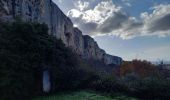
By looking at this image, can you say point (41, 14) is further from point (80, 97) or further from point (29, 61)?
point (80, 97)

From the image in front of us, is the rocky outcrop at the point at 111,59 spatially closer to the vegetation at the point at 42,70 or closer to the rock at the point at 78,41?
the rock at the point at 78,41

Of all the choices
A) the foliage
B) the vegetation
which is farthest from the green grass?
the foliage

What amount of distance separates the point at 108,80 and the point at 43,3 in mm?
12458

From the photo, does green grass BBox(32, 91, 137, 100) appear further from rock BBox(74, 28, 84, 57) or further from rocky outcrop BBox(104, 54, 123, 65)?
rocky outcrop BBox(104, 54, 123, 65)

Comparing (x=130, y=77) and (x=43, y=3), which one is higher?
(x=43, y=3)

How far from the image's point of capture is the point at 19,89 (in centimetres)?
1440

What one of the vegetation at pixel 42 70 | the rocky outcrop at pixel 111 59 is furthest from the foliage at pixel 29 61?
the rocky outcrop at pixel 111 59

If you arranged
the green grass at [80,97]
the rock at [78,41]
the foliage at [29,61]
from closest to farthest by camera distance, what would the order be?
the foliage at [29,61] → the green grass at [80,97] → the rock at [78,41]

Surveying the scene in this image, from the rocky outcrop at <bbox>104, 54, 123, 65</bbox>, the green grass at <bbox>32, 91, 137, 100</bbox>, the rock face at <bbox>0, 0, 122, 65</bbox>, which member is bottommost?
the green grass at <bbox>32, 91, 137, 100</bbox>

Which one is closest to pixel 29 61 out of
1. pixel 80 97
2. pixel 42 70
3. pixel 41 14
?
pixel 42 70

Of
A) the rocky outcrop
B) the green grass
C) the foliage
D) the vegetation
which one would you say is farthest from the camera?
the rocky outcrop

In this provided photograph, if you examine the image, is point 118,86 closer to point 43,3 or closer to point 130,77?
point 130,77

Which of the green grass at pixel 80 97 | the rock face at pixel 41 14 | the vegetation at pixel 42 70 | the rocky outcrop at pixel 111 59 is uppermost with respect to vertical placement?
the rock face at pixel 41 14

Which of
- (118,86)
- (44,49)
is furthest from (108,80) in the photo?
(44,49)
